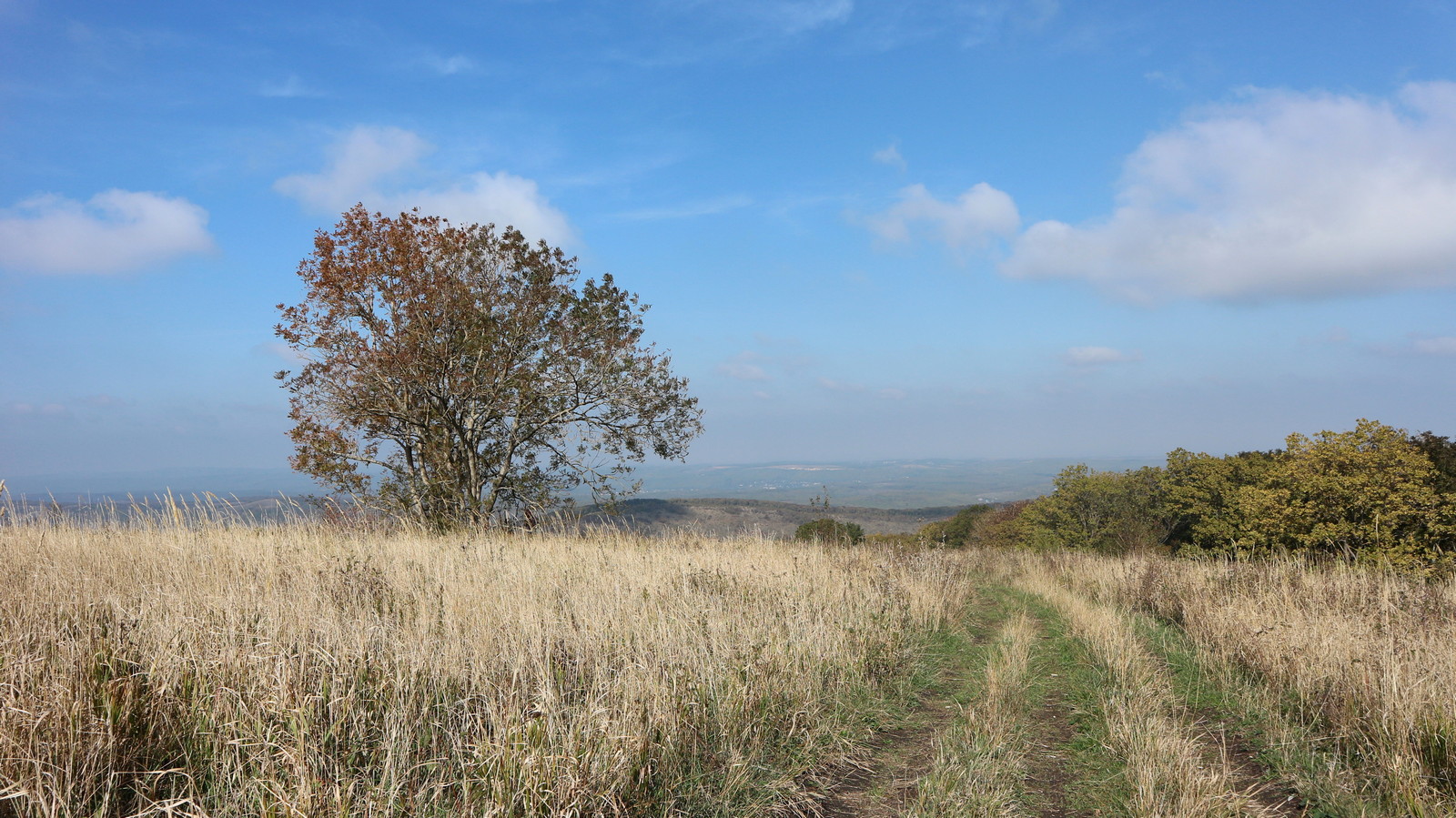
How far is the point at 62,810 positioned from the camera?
107 inches

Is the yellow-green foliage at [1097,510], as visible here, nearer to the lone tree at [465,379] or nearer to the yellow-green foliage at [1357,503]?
the yellow-green foliage at [1357,503]

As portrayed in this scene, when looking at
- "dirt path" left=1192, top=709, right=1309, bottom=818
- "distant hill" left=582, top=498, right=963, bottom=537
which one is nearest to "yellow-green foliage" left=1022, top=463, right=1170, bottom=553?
"distant hill" left=582, top=498, right=963, bottom=537

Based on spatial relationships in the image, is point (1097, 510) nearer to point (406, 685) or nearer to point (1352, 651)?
point (1352, 651)

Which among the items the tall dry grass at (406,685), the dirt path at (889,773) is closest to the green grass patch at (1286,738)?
the dirt path at (889,773)

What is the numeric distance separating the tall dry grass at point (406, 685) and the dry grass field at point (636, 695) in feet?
0.10

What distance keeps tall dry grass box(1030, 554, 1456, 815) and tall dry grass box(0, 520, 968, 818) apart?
10.9 ft

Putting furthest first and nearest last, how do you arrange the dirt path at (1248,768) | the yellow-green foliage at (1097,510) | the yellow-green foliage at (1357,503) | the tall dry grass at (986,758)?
1. the yellow-green foliage at (1097,510)
2. the yellow-green foliage at (1357,503)
3. the dirt path at (1248,768)
4. the tall dry grass at (986,758)

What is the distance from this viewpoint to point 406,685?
4.07 meters

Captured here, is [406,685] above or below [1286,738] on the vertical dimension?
above

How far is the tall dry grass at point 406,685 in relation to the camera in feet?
9.98

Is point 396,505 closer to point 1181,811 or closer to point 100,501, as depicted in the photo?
point 100,501

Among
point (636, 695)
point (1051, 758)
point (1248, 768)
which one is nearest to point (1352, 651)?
point (1248, 768)

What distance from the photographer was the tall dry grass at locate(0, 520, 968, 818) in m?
3.04

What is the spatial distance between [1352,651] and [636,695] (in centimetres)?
631
